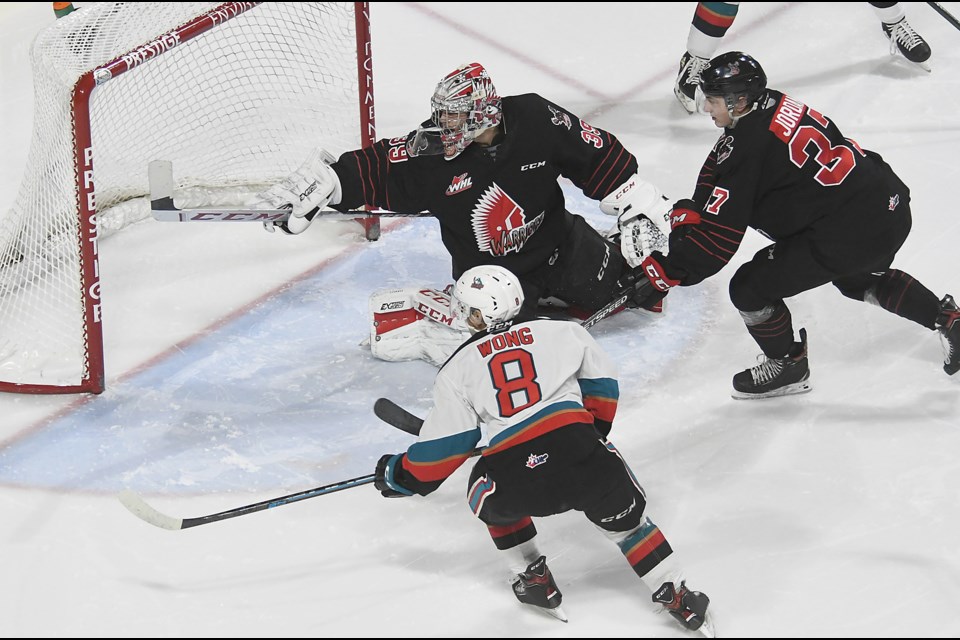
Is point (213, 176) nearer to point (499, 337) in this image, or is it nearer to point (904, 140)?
point (499, 337)

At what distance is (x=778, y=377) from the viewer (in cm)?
330

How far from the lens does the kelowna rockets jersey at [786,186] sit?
2.91 m

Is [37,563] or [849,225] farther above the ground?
[849,225]

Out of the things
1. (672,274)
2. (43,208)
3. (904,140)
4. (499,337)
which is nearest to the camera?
(499,337)

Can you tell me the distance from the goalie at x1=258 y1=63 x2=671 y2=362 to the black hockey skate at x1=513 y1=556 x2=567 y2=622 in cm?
90

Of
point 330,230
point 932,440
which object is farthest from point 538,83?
point 932,440

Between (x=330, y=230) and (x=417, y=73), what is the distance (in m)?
1.11

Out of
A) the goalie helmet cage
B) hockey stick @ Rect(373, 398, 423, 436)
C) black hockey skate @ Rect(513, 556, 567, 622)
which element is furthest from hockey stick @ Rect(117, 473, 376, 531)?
the goalie helmet cage

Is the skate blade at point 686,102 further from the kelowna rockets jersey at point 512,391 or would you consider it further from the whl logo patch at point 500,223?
the kelowna rockets jersey at point 512,391

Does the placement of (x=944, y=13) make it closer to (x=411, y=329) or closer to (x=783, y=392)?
(x=783, y=392)

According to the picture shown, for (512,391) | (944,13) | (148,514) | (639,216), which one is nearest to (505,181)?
(639,216)

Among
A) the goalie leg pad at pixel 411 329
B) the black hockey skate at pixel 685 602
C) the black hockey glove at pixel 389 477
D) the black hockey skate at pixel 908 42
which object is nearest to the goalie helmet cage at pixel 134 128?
the goalie leg pad at pixel 411 329

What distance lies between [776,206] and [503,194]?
66 centimetres

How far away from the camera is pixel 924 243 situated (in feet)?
12.8
